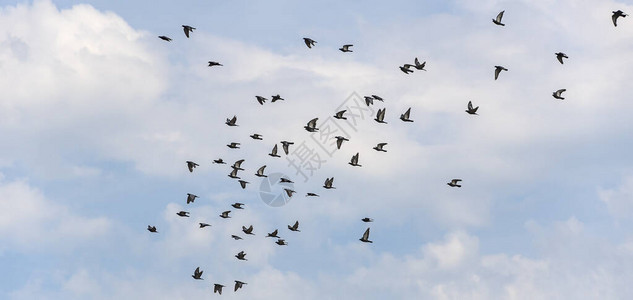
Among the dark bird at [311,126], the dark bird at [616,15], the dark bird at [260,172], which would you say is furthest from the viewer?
the dark bird at [260,172]

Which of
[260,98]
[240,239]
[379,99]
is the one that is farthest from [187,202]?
[379,99]

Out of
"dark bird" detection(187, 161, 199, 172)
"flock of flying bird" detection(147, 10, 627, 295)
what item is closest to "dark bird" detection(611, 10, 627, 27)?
"flock of flying bird" detection(147, 10, 627, 295)

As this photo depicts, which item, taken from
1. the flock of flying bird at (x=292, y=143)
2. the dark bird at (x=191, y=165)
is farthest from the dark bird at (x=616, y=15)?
the dark bird at (x=191, y=165)

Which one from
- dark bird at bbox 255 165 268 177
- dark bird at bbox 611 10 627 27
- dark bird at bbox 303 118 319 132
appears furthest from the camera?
dark bird at bbox 255 165 268 177

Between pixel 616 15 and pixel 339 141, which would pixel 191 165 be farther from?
pixel 616 15

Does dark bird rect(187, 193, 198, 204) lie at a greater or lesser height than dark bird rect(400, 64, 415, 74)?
lesser

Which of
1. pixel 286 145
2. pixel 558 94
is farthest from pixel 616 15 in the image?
pixel 286 145

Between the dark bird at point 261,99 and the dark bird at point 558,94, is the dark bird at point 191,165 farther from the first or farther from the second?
the dark bird at point 558,94

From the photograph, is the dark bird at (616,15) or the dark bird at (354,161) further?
the dark bird at (354,161)

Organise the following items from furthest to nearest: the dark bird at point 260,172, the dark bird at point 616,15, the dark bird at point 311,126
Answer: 1. the dark bird at point 260,172
2. the dark bird at point 311,126
3. the dark bird at point 616,15

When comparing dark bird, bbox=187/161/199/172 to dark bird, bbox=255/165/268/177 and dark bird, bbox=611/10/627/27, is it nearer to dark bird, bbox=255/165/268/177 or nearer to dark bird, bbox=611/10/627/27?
dark bird, bbox=255/165/268/177

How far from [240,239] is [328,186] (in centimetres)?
1469

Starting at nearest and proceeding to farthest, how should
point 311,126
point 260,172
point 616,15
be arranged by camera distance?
1. point 616,15
2. point 311,126
3. point 260,172

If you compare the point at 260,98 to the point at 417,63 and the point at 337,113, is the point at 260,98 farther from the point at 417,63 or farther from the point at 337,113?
the point at 417,63
